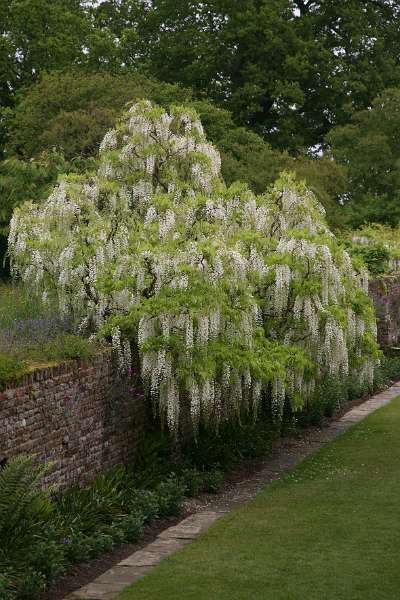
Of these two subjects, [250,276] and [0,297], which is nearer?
[250,276]

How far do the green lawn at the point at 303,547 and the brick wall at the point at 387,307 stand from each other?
10.5 meters

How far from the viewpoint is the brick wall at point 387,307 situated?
24125 mm

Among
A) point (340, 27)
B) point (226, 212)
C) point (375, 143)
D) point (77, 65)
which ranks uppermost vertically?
point (340, 27)

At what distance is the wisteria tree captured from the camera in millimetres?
12078

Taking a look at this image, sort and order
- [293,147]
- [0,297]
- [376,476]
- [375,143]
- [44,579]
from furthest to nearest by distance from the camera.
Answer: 1. [293,147]
2. [375,143]
3. [0,297]
4. [376,476]
5. [44,579]

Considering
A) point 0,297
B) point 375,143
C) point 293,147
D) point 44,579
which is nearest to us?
point 44,579

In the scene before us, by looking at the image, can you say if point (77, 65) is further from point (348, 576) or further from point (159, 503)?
point (348, 576)

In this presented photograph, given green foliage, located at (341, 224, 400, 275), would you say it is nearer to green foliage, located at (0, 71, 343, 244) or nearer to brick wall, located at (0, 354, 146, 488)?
green foliage, located at (0, 71, 343, 244)

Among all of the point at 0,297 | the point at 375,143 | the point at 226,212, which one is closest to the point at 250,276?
the point at 226,212

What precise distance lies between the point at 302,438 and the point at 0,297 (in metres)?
5.17

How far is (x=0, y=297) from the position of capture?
1605 cm

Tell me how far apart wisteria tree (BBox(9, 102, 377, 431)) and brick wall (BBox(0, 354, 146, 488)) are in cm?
44

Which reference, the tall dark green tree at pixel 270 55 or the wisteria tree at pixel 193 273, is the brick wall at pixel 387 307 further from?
the tall dark green tree at pixel 270 55

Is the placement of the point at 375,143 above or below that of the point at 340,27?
below
